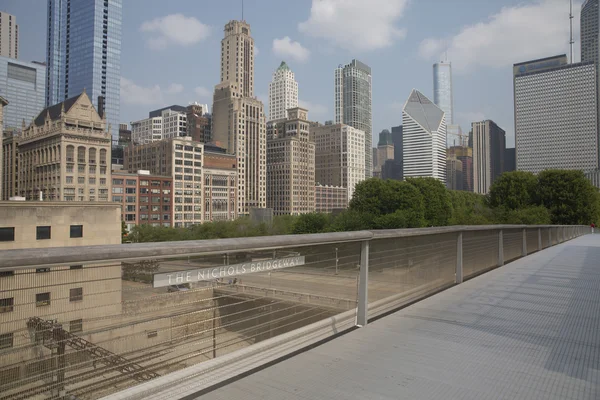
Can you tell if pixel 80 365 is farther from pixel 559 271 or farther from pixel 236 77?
pixel 236 77

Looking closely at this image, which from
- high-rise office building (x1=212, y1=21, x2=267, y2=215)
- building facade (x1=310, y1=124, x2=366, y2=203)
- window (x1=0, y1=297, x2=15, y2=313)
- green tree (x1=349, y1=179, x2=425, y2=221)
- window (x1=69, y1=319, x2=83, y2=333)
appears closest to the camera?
window (x1=0, y1=297, x2=15, y2=313)

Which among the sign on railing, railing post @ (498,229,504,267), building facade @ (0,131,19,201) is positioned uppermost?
building facade @ (0,131,19,201)

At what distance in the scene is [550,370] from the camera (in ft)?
10.9

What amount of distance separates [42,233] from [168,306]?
28629 mm

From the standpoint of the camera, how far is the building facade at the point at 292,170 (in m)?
136

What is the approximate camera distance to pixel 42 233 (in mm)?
27000

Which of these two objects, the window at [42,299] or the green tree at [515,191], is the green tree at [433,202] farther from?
the window at [42,299]

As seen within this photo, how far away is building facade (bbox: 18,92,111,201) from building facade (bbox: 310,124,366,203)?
9034cm

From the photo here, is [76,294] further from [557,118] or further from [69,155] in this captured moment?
[557,118]

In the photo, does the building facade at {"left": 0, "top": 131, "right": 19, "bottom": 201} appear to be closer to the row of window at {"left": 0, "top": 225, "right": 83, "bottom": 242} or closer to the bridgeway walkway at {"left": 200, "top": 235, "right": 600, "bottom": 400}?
the row of window at {"left": 0, "top": 225, "right": 83, "bottom": 242}

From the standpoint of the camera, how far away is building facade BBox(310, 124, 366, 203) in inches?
6501

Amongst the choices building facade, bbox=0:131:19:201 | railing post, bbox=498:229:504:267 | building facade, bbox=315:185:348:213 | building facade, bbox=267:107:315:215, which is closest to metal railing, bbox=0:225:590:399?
railing post, bbox=498:229:504:267

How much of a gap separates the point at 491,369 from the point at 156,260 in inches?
107

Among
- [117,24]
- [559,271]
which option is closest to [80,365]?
[559,271]
